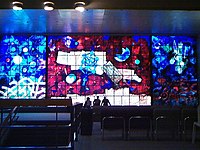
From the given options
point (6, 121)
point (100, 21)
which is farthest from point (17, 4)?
point (100, 21)

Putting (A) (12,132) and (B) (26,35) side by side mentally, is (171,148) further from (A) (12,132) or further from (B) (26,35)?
(B) (26,35)

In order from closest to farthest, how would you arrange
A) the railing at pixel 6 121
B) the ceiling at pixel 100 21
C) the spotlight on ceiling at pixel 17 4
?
the railing at pixel 6 121 → the spotlight on ceiling at pixel 17 4 → the ceiling at pixel 100 21

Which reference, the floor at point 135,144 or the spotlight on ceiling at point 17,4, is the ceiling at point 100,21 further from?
the spotlight on ceiling at point 17,4

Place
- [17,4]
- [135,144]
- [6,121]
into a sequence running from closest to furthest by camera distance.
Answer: [6,121]
[17,4]
[135,144]

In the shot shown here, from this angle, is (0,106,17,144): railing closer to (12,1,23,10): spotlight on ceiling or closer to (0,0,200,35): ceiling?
(12,1,23,10): spotlight on ceiling

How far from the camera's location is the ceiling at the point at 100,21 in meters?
13.2

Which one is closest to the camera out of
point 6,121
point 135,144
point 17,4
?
point 6,121

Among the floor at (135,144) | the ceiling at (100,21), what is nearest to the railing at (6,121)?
the floor at (135,144)

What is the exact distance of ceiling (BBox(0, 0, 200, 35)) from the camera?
43.4 feet

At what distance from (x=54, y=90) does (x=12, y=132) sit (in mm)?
11095

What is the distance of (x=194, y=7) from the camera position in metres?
6.10

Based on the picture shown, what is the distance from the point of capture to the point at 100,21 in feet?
48.8

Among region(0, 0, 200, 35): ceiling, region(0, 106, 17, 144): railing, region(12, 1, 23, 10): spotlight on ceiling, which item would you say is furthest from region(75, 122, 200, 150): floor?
region(0, 0, 200, 35): ceiling

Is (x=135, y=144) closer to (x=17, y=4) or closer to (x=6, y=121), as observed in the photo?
(x=6, y=121)
